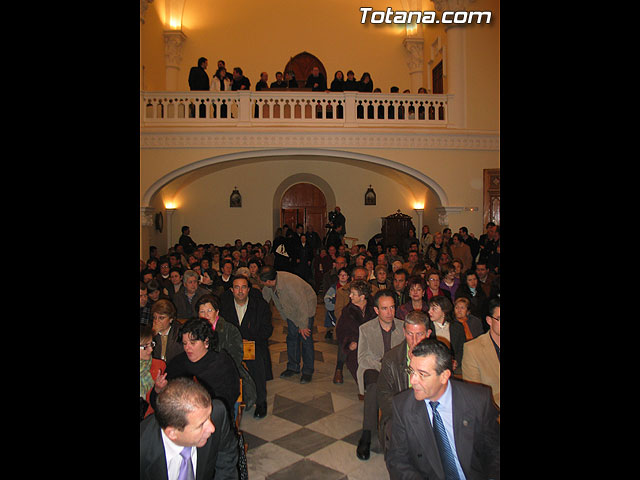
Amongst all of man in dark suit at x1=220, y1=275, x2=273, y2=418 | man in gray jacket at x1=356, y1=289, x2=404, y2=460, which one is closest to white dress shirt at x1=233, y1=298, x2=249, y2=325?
man in dark suit at x1=220, y1=275, x2=273, y2=418

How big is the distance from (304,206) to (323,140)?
4.92m

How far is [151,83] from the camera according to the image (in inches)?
577

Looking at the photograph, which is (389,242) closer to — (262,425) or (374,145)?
(374,145)

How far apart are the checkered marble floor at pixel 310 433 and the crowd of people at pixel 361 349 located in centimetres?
16

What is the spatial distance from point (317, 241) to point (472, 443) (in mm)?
10743

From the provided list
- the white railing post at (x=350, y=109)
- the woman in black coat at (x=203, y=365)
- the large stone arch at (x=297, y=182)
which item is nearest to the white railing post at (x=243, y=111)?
the white railing post at (x=350, y=109)

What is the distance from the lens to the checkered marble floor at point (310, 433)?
3867 mm

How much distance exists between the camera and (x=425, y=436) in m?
2.66

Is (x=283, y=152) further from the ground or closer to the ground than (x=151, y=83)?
closer to the ground

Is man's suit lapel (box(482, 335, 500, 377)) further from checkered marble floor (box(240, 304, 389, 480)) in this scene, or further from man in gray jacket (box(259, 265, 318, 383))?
man in gray jacket (box(259, 265, 318, 383))

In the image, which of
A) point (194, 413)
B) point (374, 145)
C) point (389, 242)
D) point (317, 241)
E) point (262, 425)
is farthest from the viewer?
point (389, 242)

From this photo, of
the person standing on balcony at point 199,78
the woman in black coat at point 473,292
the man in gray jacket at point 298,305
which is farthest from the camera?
the person standing on balcony at point 199,78

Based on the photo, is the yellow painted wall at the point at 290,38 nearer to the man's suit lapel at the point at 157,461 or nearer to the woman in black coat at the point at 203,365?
the woman in black coat at the point at 203,365
